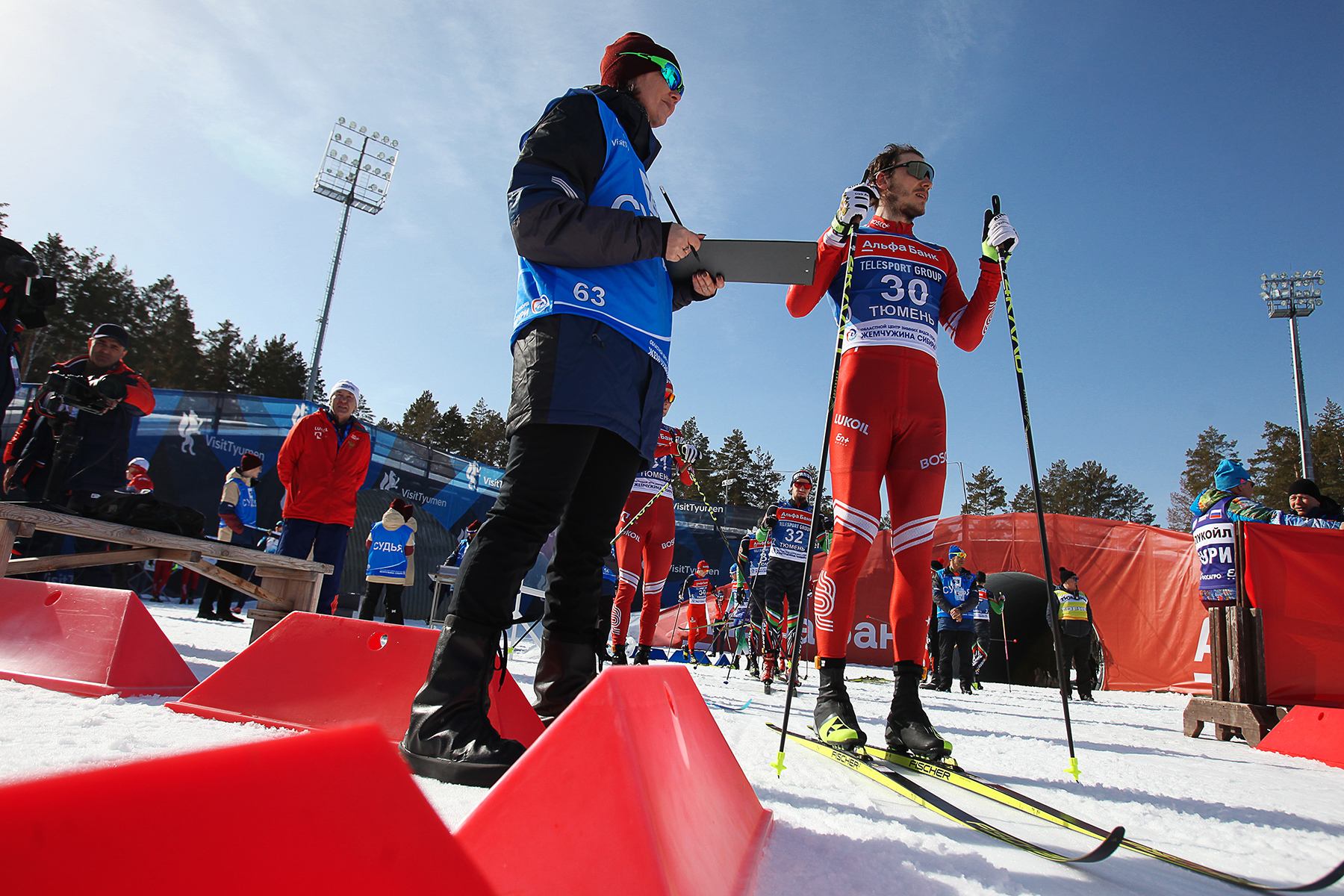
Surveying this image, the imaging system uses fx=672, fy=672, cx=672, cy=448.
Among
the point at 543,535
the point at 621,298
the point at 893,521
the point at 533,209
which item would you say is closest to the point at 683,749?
the point at 543,535

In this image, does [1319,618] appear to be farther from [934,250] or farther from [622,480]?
[622,480]

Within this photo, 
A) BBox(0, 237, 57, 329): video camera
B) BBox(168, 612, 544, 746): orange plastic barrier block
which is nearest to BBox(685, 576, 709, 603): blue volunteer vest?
BBox(0, 237, 57, 329): video camera

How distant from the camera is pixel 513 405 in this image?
176 centimetres

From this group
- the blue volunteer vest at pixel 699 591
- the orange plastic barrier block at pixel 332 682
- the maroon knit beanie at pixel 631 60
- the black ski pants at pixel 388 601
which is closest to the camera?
the orange plastic barrier block at pixel 332 682

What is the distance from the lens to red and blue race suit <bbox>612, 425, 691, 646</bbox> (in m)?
5.43

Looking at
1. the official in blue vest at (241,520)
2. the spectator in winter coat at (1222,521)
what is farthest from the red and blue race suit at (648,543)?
the official in blue vest at (241,520)

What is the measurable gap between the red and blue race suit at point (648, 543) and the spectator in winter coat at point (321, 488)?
206 centimetres

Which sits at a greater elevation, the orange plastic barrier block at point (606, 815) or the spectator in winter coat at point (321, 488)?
the spectator in winter coat at point (321, 488)

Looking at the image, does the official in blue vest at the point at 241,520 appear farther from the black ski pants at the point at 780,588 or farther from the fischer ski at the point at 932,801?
the fischer ski at the point at 932,801

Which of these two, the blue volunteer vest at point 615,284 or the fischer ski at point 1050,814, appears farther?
the blue volunteer vest at point 615,284

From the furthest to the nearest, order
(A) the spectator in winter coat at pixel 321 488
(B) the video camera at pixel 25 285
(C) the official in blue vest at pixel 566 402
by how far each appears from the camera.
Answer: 1. (A) the spectator in winter coat at pixel 321 488
2. (B) the video camera at pixel 25 285
3. (C) the official in blue vest at pixel 566 402

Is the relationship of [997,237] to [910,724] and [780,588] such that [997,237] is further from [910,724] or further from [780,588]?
[780,588]

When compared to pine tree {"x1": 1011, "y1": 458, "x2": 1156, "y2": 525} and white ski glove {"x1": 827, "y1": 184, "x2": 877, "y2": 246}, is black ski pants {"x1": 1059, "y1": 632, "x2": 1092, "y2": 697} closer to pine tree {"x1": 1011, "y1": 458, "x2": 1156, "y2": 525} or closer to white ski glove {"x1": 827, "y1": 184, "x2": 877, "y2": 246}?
white ski glove {"x1": 827, "y1": 184, "x2": 877, "y2": 246}

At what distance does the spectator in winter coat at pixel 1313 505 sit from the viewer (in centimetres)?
673
